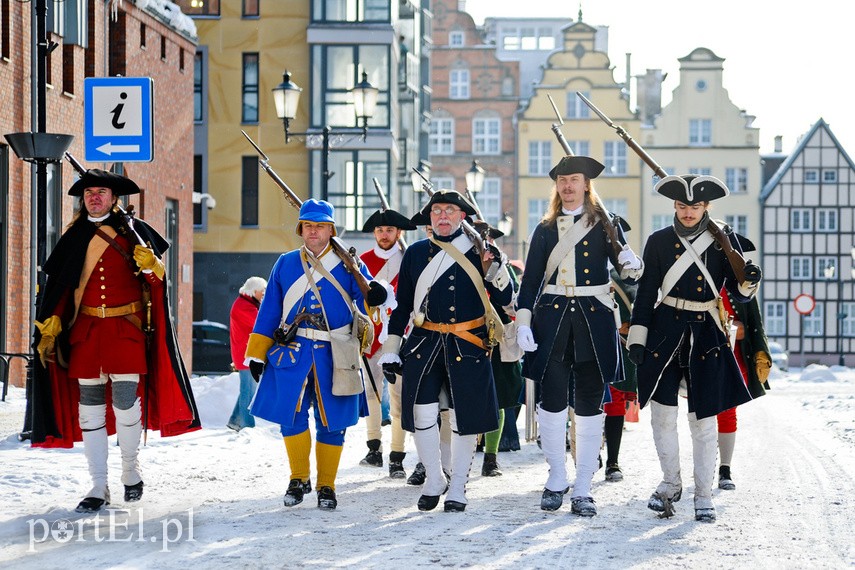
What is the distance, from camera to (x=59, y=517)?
824 centimetres

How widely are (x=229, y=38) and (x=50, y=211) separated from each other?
19272 millimetres

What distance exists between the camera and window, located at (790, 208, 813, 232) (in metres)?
62.5

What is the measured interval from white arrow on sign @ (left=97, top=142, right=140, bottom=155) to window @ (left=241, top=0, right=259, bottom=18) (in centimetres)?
2846

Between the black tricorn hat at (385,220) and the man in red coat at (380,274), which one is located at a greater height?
the black tricorn hat at (385,220)

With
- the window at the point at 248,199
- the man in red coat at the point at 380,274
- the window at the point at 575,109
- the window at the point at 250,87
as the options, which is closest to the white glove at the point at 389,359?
the man in red coat at the point at 380,274

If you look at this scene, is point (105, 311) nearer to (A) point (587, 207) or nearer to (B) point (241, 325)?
(A) point (587, 207)

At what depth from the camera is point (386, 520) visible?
335 inches

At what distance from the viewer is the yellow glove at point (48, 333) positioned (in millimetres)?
8742

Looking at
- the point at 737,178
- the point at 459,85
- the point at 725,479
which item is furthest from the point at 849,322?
the point at 725,479

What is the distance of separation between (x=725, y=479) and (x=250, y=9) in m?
30.9

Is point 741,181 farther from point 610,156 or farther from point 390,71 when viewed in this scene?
point 390,71

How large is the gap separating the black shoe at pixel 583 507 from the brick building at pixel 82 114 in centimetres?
922

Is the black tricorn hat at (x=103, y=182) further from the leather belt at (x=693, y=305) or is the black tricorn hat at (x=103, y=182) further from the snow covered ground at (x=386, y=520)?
the leather belt at (x=693, y=305)

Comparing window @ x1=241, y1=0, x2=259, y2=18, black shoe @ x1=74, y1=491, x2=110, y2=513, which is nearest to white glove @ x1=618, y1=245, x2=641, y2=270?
black shoe @ x1=74, y1=491, x2=110, y2=513
